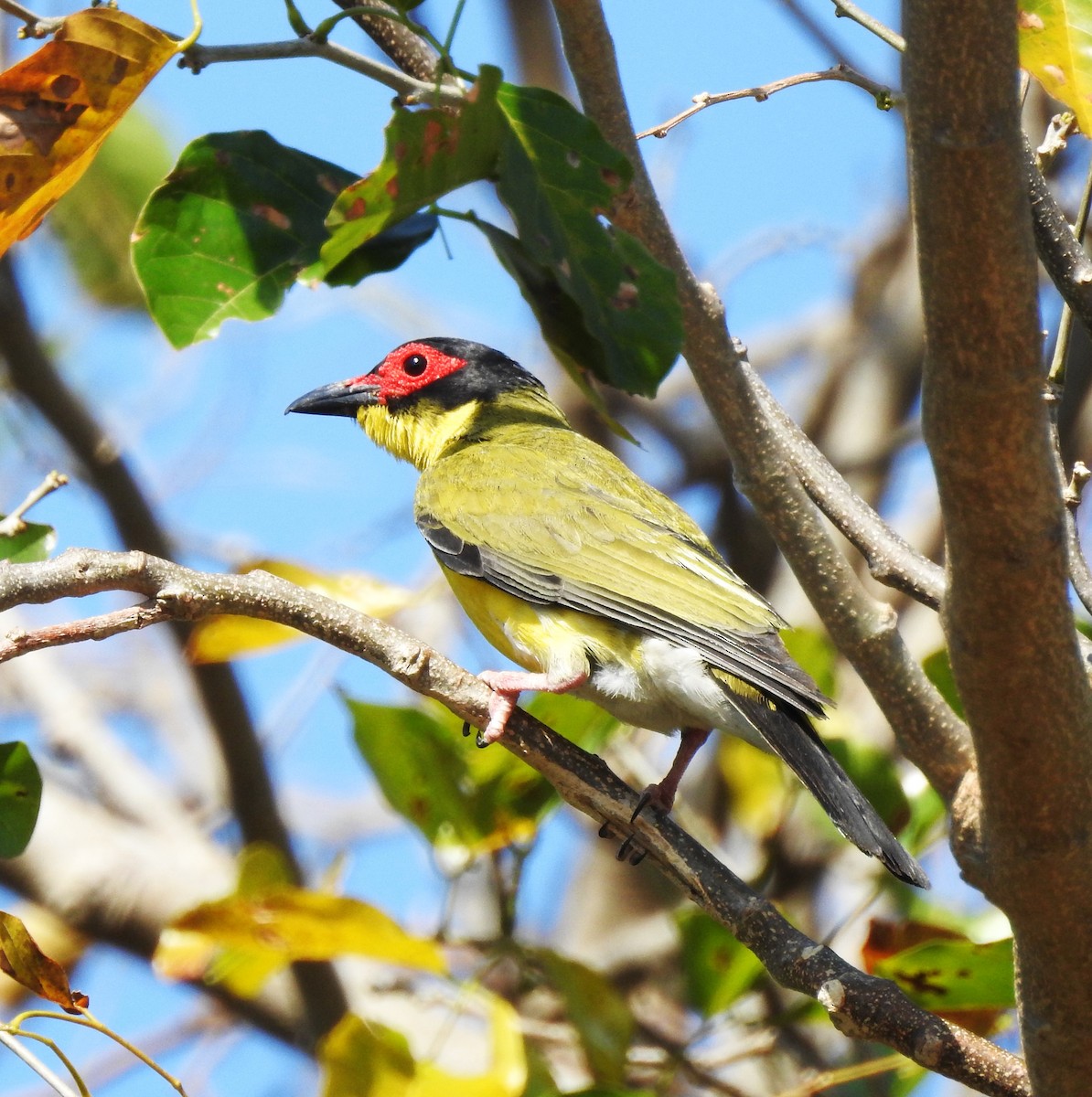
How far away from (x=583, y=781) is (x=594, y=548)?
1.05 metres

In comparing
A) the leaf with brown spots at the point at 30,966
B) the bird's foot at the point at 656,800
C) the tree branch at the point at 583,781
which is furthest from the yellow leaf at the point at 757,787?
the leaf with brown spots at the point at 30,966

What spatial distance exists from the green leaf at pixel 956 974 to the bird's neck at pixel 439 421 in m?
2.04

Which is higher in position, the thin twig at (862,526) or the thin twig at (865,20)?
the thin twig at (865,20)

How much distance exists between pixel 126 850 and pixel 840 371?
3.18m

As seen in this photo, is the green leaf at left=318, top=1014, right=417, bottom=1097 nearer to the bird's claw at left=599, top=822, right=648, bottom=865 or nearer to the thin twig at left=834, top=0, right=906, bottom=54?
the bird's claw at left=599, top=822, right=648, bottom=865

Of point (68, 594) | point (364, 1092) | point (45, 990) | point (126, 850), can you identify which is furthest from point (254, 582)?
point (126, 850)

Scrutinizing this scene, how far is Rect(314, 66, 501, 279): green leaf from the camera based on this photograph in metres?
2.16

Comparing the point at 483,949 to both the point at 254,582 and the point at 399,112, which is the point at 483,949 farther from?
the point at 399,112

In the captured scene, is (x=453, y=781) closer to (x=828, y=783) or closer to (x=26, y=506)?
(x=828, y=783)

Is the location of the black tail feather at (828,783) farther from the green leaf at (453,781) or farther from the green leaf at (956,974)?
the green leaf at (453,781)

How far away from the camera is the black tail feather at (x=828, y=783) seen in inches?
95.7

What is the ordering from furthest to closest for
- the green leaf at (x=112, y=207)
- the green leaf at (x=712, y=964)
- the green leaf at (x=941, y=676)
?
1. the green leaf at (x=112, y=207)
2. the green leaf at (x=712, y=964)
3. the green leaf at (x=941, y=676)

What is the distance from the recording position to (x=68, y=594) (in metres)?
1.98

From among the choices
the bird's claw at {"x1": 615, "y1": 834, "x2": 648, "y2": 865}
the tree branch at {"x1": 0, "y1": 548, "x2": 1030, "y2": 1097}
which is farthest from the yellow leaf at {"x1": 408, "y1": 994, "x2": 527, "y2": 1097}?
the tree branch at {"x1": 0, "y1": 548, "x2": 1030, "y2": 1097}
